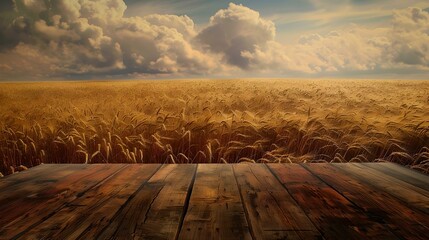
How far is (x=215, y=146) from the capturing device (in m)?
3.10

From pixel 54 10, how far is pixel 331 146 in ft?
22.5

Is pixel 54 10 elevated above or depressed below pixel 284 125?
above

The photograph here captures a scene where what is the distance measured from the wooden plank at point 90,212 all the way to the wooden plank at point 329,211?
63 cm

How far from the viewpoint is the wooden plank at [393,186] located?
4.17ft

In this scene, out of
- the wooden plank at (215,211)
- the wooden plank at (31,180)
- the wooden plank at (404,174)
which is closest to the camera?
the wooden plank at (215,211)

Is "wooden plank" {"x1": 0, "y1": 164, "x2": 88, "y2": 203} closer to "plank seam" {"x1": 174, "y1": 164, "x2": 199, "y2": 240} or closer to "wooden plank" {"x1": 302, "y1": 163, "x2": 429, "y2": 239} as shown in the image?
"plank seam" {"x1": 174, "y1": 164, "x2": 199, "y2": 240}

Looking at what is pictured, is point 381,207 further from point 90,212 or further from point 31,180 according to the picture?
point 31,180

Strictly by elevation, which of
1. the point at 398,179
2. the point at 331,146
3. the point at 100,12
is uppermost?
the point at 100,12

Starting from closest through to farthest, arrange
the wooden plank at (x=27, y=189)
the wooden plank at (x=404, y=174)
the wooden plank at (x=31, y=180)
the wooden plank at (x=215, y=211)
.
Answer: the wooden plank at (x=215, y=211) → the wooden plank at (x=27, y=189) → the wooden plank at (x=31, y=180) → the wooden plank at (x=404, y=174)

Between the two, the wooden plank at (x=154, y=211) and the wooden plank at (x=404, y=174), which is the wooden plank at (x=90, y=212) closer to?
the wooden plank at (x=154, y=211)

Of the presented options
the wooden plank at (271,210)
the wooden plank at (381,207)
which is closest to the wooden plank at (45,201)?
the wooden plank at (271,210)

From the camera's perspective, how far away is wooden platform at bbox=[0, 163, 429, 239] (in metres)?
0.99

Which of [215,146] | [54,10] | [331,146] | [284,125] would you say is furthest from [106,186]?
[54,10]

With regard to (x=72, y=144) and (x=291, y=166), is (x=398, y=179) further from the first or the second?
(x=72, y=144)
